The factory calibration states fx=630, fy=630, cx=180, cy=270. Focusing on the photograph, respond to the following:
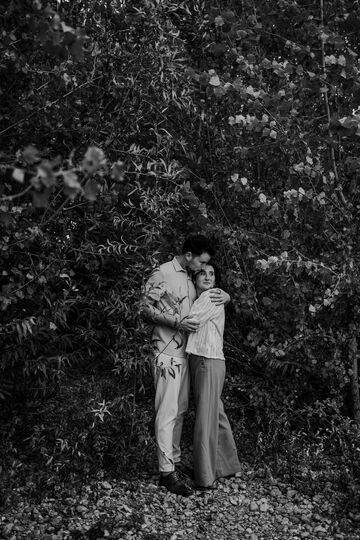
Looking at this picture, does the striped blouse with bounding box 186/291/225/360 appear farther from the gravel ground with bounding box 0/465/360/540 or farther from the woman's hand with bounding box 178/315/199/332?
the gravel ground with bounding box 0/465/360/540

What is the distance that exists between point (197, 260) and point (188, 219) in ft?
2.59

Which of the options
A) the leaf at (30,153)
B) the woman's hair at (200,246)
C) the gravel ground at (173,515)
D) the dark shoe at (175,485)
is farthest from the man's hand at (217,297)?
the leaf at (30,153)

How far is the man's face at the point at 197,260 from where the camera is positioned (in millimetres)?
4207

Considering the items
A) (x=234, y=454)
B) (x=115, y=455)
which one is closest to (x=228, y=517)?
(x=234, y=454)

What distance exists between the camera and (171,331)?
4207 mm

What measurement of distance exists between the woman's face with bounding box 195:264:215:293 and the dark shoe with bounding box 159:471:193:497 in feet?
4.09

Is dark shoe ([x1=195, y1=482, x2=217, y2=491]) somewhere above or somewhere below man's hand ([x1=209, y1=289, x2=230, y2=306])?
below

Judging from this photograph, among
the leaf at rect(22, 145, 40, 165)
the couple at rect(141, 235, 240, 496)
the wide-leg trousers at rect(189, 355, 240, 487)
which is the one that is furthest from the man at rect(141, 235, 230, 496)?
the leaf at rect(22, 145, 40, 165)

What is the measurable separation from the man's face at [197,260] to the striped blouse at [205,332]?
0.18m

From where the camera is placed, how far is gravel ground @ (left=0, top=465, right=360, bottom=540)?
362 centimetres

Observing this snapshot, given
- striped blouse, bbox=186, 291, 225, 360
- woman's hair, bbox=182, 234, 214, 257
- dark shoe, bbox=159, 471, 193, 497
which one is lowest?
dark shoe, bbox=159, 471, 193, 497

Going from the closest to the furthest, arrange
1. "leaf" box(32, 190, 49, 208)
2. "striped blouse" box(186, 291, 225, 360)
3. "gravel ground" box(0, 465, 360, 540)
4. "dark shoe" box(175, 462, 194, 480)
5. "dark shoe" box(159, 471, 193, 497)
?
1. "leaf" box(32, 190, 49, 208)
2. "gravel ground" box(0, 465, 360, 540)
3. "dark shoe" box(159, 471, 193, 497)
4. "striped blouse" box(186, 291, 225, 360)
5. "dark shoe" box(175, 462, 194, 480)

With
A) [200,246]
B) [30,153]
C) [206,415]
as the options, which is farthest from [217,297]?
[30,153]

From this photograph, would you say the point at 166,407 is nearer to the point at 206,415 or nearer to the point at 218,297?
the point at 206,415
